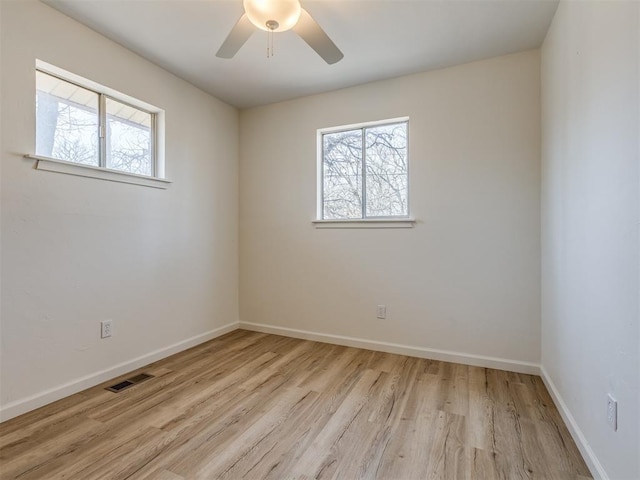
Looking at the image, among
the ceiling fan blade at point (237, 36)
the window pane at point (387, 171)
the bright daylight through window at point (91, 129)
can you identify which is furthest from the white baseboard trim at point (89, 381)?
the ceiling fan blade at point (237, 36)

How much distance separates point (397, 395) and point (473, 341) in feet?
3.07

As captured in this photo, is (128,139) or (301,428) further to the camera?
(128,139)

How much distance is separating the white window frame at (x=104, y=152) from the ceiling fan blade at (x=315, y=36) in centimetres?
162

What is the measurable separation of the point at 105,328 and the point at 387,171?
2686mm

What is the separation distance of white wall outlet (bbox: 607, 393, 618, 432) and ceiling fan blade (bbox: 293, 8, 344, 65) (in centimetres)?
212

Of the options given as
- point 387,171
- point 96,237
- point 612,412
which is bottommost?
point 612,412

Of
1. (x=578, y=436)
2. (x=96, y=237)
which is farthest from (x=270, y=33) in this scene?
(x=578, y=436)

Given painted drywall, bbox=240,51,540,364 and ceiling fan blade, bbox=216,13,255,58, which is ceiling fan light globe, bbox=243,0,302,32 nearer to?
ceiling fan blade, bbox=216,13,255,58

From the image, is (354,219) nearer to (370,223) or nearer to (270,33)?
(370,223)

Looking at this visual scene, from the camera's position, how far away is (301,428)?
181 cm

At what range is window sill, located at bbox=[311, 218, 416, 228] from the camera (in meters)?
2.89

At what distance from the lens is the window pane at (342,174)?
3209mm

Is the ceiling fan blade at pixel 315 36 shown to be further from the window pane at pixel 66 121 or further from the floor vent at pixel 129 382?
the floor vent at pixel 129 382

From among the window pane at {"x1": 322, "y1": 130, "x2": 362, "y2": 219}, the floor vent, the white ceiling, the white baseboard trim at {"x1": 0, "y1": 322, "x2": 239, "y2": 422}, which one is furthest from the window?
the floor vent
